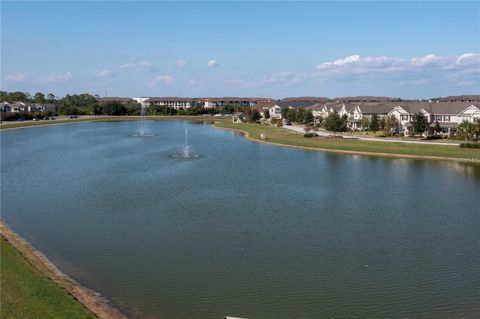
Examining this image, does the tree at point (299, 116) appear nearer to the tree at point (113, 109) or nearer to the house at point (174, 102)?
the tree at point (113, 109)

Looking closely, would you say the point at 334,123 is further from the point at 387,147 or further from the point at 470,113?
the point at 470,113

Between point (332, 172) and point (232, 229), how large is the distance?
556 inches

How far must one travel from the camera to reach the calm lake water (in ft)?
37.1

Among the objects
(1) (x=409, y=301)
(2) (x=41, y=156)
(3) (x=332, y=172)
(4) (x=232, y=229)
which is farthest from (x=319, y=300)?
(2) (x=41, y=156)

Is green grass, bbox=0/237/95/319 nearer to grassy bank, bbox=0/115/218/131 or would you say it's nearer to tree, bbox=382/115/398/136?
tree, bbox=382/115/398/136

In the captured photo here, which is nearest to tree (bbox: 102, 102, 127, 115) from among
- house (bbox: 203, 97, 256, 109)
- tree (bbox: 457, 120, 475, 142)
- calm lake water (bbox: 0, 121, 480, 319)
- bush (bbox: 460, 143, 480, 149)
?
house (bbox: 203, 97, 256, 109)

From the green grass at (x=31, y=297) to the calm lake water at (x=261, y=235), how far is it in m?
1.08

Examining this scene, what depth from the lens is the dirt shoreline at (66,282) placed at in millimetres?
10477

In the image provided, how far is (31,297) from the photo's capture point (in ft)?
33.7

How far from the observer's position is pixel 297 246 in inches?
588

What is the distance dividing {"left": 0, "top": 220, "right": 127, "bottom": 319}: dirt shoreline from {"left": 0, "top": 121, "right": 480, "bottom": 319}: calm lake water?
1.02ft

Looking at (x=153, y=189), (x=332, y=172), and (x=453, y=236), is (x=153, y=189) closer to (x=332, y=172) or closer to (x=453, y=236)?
(x=332, y=172)

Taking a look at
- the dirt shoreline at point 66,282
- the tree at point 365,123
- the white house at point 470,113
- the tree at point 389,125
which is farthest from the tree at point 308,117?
the dirt shoreline at point 66,282

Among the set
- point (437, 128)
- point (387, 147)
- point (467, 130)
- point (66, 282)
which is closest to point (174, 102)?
point (437, 128)
